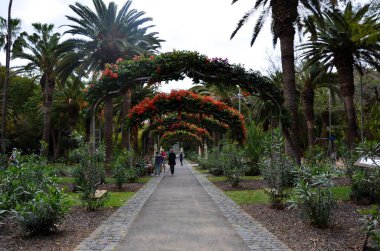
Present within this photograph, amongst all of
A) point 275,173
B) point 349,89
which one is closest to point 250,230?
point 275,173

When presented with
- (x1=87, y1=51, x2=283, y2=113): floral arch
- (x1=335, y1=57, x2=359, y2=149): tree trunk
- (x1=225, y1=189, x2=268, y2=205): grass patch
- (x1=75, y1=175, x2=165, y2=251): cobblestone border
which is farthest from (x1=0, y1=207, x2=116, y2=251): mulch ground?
(x1=335, y1=57, x2=359, y2=149): tree trunk

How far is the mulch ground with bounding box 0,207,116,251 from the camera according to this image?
6453 millimetres

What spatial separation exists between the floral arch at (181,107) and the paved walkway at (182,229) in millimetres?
9585

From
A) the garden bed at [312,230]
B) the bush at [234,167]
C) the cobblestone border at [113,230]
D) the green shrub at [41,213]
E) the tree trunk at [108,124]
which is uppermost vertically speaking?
the tree trunk at [108,124]

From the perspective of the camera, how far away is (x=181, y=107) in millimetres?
→ 21250

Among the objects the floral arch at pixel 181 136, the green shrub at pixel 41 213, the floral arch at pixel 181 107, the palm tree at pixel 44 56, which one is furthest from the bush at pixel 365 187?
the floral arch at pixel 181 136

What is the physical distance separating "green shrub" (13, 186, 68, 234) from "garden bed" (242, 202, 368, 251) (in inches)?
155

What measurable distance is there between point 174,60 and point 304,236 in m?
7.03

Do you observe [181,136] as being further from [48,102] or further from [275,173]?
[275,173]

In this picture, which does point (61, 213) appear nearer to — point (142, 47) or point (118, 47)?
point (118, 47)

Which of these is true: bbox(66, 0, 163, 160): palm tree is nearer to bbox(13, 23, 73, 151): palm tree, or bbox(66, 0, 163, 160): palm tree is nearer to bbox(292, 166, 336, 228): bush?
bbox(13, 23, 73, 151): palm tree

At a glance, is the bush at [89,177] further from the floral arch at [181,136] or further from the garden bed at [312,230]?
the floral arch at [181,136]

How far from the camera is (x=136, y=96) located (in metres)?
31.9

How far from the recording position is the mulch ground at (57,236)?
6453 mm
